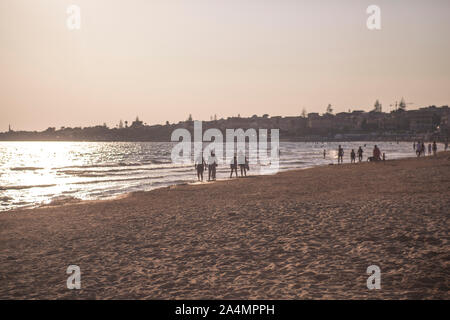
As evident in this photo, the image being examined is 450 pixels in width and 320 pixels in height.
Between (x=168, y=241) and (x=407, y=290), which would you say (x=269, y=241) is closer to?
(x=168, y=241)

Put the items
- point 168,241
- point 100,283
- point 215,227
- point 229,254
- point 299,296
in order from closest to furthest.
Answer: point 299,296
point 100,283
point 229,254
point 168,241
point 215,227

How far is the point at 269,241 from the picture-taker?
27.6 ft

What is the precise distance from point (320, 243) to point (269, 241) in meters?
1.16

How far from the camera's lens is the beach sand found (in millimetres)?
5866

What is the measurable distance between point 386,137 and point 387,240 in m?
194

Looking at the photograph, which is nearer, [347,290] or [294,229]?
[347,290]

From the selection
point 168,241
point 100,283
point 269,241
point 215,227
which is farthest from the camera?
point 215,227

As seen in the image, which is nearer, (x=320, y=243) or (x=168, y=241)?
(x=320, y=243)

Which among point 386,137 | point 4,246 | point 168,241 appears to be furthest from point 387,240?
point 386,137

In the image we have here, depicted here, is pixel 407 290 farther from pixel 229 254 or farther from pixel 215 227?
pixel 215 227

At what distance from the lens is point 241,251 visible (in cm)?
780

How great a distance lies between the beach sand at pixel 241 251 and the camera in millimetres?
5866

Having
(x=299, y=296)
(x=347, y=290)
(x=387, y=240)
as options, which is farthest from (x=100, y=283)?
(x=387, y=240)

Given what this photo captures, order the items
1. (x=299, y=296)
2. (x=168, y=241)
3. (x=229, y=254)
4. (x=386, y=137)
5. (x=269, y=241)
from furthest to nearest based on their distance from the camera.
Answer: (x=386, y=137) → (x=168, y=241) → (x=269, y=241) → (x=229, y=254) → (x=299, y=296)
